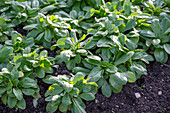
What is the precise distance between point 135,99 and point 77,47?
1.00 m

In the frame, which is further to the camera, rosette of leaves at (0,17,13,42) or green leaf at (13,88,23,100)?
rosette of leaves at (0,17,13,42)

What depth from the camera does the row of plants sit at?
8.43ft

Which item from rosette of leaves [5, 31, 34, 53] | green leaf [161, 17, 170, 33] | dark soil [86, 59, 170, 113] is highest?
rosette of leaves [5, 31, 34, 53]

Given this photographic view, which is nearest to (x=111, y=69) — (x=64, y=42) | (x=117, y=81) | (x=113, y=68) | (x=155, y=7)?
(x=113, y=68)

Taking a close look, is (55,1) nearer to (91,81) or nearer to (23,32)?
(23,32)

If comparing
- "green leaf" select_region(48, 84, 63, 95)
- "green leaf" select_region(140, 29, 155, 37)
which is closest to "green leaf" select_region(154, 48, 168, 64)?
"green leaf" select_region(140, 29, 155, 37)

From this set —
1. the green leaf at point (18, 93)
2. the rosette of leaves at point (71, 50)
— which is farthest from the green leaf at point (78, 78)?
the green leaf at point (18, 93)

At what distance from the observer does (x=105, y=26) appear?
119 inches

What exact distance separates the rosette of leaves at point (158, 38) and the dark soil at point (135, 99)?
0.27m

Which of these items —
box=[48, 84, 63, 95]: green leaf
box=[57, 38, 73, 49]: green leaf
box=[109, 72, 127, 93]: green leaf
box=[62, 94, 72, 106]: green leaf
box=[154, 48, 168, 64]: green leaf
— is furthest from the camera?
box=[154, 48, 168, 64]: green leaf

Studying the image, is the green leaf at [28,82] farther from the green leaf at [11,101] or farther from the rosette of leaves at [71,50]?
the rosette of leaves at [71,50]

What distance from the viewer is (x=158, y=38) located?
10.3 ft

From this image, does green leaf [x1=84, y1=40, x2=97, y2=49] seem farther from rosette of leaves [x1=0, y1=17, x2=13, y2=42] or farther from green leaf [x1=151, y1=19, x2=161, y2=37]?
rosette of leaves [x1=0, y1=17, x2=13, y2=42]

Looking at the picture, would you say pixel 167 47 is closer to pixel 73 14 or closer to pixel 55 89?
pixel 73 14
